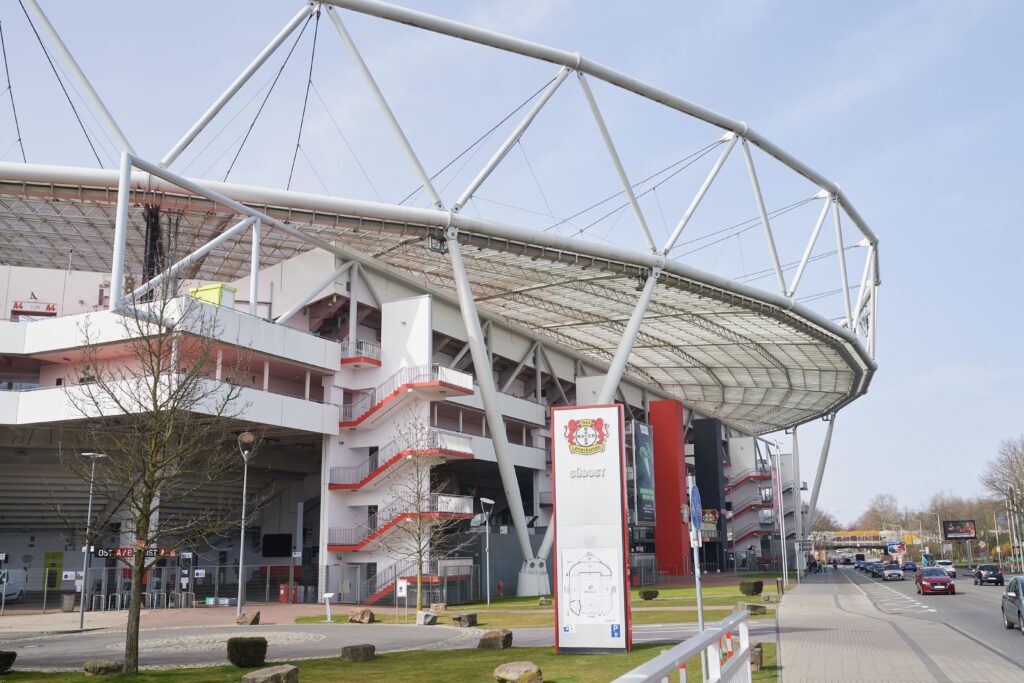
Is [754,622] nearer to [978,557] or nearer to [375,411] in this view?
[375,411]

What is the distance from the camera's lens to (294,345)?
144 ft

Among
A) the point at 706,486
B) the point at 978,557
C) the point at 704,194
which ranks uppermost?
the point at 704,194

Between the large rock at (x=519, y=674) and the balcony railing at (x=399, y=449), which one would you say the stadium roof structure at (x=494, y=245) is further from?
the large rock at (x=519, y=674)

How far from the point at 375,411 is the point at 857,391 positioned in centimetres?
5819

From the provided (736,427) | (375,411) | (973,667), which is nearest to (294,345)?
(375,411)

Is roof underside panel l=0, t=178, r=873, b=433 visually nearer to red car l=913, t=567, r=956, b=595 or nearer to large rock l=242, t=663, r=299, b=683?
red car l=913, t=567, r=956, b=595

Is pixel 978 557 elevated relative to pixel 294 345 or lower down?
lower down

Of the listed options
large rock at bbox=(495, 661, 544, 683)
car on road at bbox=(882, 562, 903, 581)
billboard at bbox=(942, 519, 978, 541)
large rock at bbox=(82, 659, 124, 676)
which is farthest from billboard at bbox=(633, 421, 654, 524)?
billboard at bbox=(942, 519, 978, 541)

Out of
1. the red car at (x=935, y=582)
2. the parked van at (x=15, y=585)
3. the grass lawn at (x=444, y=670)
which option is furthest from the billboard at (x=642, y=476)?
the grass lawn at (x=444, y=670)

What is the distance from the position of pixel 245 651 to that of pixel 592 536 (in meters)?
7.93

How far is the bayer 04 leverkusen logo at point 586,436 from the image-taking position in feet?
65.7

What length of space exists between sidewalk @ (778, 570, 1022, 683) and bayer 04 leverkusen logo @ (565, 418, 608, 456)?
6.06m

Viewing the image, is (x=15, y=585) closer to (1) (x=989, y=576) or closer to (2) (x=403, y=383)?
(2) (x=403, y=383)

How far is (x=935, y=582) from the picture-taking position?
151 ft
